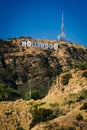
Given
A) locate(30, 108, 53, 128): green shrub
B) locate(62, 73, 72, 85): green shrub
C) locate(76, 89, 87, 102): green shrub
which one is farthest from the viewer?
locate(62, 73, 72, 85): green shrub

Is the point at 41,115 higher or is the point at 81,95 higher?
the point at 81,95

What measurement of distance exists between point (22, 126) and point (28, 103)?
7.70m

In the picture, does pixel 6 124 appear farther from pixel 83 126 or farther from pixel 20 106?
pixel 83 126

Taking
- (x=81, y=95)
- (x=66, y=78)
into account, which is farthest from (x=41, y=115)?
(x=66, y=78)

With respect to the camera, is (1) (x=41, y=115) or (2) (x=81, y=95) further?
(2) (x=81, y=95)

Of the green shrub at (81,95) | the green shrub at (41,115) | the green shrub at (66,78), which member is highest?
the green shrub at (66,78)

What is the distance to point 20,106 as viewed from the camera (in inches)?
3474

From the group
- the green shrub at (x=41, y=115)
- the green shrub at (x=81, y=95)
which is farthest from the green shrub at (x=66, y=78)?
the green shrub at (x=41, y=115)

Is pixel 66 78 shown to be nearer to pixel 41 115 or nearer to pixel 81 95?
pixel 81 95

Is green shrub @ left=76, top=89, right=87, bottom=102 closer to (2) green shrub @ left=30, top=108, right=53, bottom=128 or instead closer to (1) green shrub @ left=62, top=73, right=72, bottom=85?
(2) green shrub @ left=30, top=108, right=53, bottom=128

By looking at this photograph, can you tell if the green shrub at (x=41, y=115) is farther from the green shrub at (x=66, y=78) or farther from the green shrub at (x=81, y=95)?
the green shrub at (x=66, y=78)

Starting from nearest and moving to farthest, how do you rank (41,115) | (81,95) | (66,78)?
(41,115) → (81,95) → (66,78)

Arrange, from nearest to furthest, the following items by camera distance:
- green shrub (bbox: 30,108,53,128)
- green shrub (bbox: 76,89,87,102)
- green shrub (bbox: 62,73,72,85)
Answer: green shrub (bbox: 30,108,53,128), green shrub (bbox: 76,89,87,102), green shrub (bbox: 62,73,72,85)

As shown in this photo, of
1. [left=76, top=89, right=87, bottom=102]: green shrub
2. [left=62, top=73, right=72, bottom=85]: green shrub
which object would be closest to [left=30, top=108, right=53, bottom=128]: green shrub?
[left=76, top=89, right=87, bottom=102]: green shrub
